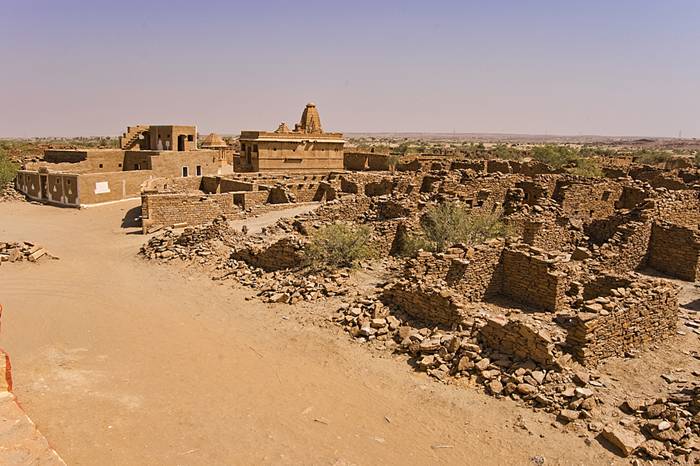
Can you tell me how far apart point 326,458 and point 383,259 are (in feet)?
24.7

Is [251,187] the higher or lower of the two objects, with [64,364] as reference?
higher

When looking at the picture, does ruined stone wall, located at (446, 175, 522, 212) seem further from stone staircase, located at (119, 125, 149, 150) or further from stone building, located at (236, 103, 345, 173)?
stone staircase, located at (119, 125, 149, 150)

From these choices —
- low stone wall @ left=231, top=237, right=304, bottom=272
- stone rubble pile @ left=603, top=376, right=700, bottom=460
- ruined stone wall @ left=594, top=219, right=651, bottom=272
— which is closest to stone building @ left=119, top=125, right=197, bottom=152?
low stone wall @ left=231, top=237, right=304, bottom=272

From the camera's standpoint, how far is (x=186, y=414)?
6363 mm

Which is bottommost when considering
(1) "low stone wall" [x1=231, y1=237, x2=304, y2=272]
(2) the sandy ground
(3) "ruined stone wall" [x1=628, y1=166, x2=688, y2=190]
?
(2) the sandy ground

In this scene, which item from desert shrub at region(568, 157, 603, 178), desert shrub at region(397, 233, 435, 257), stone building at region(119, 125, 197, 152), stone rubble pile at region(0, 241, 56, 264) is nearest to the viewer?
desert shrub at region(397, 233, 435, 257)

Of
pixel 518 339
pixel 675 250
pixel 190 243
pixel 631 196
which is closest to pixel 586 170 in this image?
pixel 631 196

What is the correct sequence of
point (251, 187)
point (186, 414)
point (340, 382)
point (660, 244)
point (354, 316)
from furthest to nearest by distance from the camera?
1. point (251, 187)
2. point (660, 244)
3. point (354, 316)
4. point (340, 382)
5. point (186, 414)

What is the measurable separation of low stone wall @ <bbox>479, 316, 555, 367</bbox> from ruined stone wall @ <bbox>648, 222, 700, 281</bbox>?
6335 millimetres

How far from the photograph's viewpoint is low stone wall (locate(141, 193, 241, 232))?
56.4 ft

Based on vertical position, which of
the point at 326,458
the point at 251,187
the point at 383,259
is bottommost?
the point at 326,458

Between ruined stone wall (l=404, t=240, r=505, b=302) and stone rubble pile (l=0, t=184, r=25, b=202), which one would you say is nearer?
ruined stone wall (l=404, t=240, r=505, b=302)

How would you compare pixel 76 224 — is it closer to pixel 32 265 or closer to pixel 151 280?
pixel 32 265

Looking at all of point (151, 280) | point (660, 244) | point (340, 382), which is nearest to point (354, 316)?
point (340, 382)
